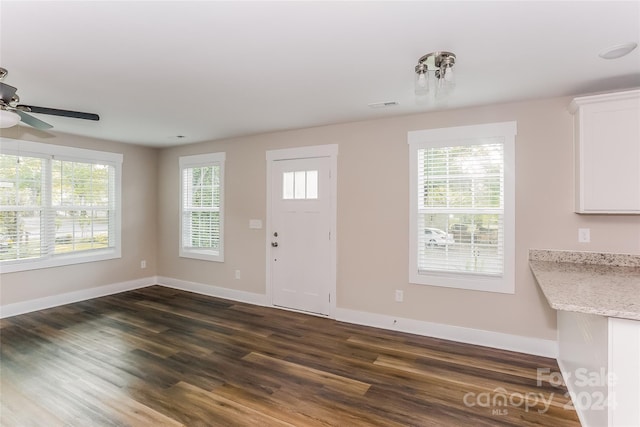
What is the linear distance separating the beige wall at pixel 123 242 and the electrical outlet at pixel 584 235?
6.17m

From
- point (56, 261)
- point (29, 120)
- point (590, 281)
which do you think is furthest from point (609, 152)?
point (56, 261)

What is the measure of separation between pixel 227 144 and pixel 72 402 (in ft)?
12.0

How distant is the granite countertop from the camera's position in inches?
63.7

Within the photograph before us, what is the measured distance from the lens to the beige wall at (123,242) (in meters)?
4.30

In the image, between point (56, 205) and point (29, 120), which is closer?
point (29, 120)

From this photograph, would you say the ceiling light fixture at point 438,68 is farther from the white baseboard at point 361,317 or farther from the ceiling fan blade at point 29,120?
the ceiling fan blade at point 29,120

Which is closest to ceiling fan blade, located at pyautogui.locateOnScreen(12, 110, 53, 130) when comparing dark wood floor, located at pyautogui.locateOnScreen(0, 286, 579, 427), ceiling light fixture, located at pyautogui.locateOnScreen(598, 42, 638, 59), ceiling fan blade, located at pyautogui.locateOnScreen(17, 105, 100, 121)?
ceiling fan blade, located at pyautogui.locateOnScreen(17, 105, 100, 121)

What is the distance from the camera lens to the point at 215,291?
5203 millimetres

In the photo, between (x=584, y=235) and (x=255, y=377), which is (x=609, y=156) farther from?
(x=255, y=377)

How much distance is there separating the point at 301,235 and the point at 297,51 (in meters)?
2.63

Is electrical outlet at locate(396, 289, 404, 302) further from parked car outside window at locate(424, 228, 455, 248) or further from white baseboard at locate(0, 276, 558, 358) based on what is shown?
parked car outside window at locate(424, 228, 455, 248)

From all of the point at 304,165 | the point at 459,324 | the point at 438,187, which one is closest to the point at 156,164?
the point at 304,165

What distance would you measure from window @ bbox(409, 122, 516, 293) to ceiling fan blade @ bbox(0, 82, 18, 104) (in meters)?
3.44

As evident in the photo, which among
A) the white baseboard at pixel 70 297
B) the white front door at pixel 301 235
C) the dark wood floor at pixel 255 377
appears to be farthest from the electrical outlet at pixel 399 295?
the white baseboard at pixel 70 297
